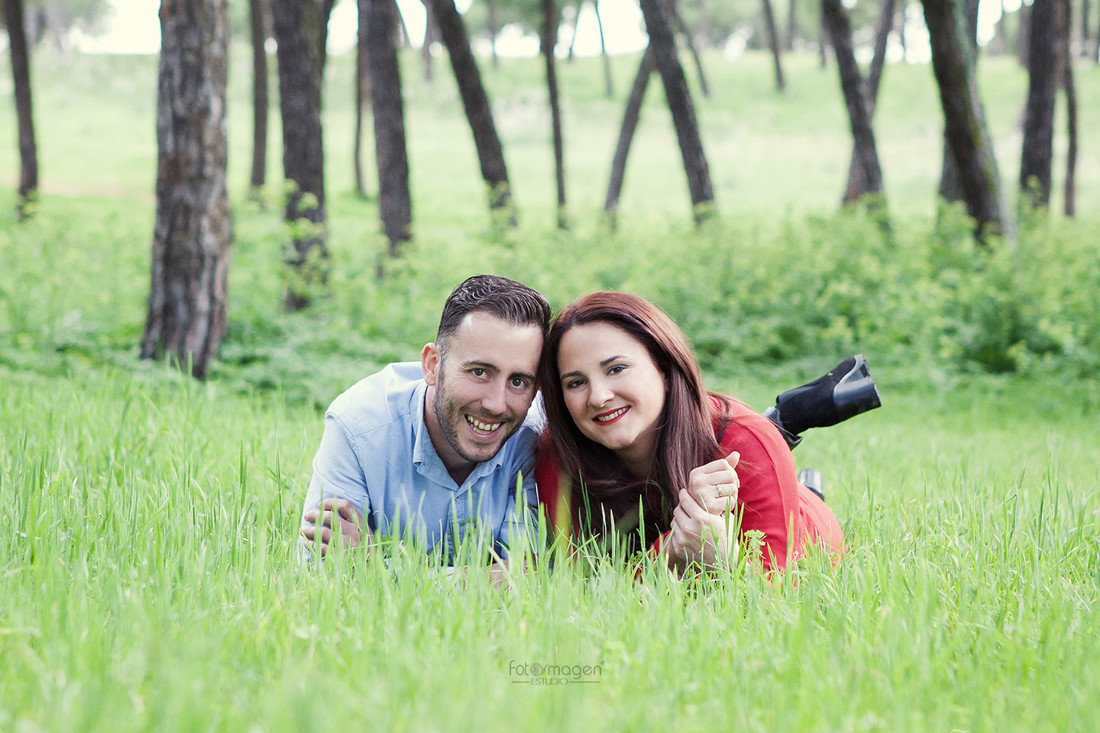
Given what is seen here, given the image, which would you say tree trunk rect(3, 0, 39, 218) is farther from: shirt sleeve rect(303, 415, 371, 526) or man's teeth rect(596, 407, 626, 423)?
A: man's teeth rect(596, 407, 626, 423)

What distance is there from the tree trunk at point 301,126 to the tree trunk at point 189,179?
10.4 feet

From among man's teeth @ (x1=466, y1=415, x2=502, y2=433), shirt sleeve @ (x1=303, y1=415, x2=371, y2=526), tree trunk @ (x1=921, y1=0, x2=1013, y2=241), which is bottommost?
shirt sleeve @ (x1=303, y1=415, x2=371, y2=526)

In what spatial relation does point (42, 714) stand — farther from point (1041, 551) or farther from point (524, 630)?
point (1041, 551)

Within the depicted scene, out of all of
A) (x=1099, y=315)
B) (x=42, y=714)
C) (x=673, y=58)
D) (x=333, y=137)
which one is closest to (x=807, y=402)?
(x=42, y=714)

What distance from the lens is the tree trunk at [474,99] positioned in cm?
1288

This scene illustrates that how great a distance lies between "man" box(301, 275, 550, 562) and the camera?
10.8ft

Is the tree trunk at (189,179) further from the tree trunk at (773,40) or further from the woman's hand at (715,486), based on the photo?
the tree trunk at (773,40)

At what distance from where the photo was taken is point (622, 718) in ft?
5.96

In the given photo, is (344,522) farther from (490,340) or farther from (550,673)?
(550,673)

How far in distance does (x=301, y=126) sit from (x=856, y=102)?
29.9 ft

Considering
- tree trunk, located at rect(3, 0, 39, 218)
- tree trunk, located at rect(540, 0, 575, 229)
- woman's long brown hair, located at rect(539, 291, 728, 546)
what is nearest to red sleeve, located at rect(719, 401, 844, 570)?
woman's long brown hair, located at rect(539, 291, 728, 546)

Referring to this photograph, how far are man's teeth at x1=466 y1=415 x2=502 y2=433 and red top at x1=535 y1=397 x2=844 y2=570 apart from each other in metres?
0.36

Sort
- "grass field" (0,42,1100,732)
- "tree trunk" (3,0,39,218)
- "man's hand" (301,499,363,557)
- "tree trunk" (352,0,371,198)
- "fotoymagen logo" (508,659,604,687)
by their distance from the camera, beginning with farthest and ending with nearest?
"tree trunk" (3,0,39,218)
"tree trunk" (352,0,371,198)
"man's hand" (301,499,363,557)
"fotoymagen logo" (508,659,604,687)
"grass field" (0,42,1100,732)

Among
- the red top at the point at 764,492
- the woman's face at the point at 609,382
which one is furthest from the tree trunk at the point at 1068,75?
the woman's face at the point at 609,382
